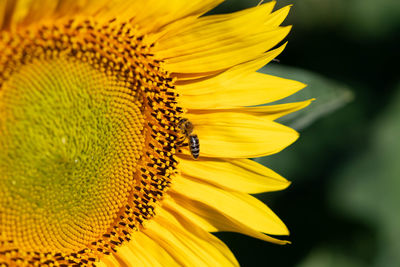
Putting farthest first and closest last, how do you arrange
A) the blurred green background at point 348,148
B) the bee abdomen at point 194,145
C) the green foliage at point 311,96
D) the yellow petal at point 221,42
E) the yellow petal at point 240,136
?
the blurred green background at point 348,148, the green foliage at point 311,96, the yellow petal at point 240,136, the bee abdomen at point 194,145, the yellow petal at point 221,42

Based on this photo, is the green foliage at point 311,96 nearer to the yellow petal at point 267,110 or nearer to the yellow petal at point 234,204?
the yellow petal at point 267,110

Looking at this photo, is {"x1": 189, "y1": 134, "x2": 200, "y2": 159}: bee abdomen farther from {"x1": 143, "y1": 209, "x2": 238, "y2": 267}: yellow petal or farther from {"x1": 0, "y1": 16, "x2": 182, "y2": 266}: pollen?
{"x1": 143, "y1": 209, "x2": 238, "y2": 267}: yellow petal

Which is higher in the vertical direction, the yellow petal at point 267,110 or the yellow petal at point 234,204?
the yellow petal at point 267,110

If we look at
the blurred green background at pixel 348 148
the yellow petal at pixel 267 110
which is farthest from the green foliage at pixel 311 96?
the blurred green background at pixel 348 148

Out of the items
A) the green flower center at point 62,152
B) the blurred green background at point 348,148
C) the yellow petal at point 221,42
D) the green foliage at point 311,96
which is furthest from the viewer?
the blurred green background at point 348,148

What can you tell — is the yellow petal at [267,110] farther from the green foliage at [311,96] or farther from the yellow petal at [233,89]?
the green foliage at [311,96]

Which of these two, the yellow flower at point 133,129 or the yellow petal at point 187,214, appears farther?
the yellow petal at point 187,214

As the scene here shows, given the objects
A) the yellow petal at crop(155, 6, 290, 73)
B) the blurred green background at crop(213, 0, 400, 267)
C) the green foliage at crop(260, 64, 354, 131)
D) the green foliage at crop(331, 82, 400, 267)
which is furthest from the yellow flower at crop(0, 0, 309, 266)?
the green foliage at crop(331, 82, 400, 267)

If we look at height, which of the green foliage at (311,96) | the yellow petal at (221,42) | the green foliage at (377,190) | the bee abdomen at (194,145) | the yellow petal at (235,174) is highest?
the yellow petal at (221,42)
